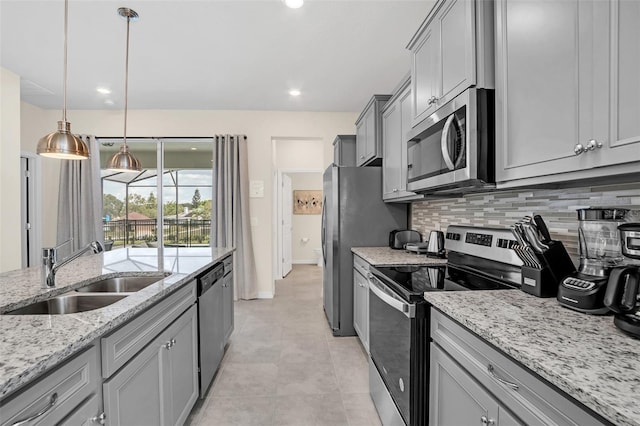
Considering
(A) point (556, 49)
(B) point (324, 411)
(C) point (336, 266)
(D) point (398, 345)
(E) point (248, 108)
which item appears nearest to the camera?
(A) point (556, 49)

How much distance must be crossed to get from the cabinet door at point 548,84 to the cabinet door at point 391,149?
4.44 ft

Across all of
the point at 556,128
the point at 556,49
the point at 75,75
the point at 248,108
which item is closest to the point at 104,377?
the point at 556,128

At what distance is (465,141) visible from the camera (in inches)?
56.3

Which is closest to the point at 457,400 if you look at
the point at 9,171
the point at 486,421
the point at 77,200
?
the point at 486,421

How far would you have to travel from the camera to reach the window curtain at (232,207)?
455 cm

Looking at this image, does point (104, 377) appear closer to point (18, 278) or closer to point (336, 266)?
point (18, 278)

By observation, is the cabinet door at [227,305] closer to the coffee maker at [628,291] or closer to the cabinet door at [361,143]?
the cabinet door at [361,143]

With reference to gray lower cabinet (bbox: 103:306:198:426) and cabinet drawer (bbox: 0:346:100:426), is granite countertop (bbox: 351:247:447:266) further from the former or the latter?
cabinet drawer (bbox: 0:346:100:426)

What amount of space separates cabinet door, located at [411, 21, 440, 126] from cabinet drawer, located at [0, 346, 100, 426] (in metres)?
1.86

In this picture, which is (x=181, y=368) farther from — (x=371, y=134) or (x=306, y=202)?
(x=306, y=202)

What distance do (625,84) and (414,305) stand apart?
39.7 inches

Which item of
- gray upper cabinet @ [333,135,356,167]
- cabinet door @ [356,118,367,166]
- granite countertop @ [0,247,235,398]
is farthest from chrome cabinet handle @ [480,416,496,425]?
gray upper cabinet @ [333,135,356,167]

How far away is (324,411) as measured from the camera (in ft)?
6.54

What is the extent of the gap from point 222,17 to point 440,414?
2862mm
